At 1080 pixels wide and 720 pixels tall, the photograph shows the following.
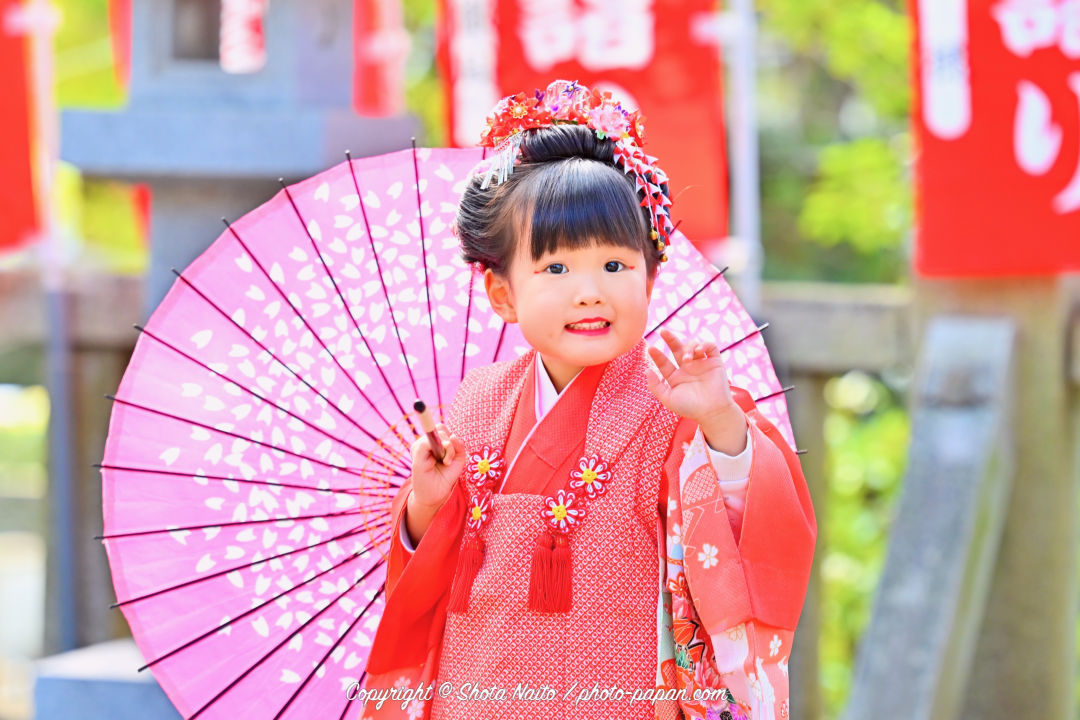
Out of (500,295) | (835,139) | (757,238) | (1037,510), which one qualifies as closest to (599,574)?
(500,295)

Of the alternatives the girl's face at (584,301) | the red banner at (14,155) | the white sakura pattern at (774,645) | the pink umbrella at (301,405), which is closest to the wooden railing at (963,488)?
the pink umbrella at (301,405)

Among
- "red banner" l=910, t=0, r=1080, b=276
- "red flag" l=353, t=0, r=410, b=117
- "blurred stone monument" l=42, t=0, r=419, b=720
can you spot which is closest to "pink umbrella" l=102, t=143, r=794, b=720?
"blurred stone monument" l=42, t=0, r=419, b=720

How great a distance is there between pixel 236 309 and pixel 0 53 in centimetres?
257

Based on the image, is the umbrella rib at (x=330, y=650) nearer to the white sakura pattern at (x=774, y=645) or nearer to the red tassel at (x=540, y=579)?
the red tassel at (x=540, y=579)

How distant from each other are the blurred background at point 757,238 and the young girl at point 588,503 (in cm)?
61

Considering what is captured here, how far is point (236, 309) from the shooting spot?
212cm

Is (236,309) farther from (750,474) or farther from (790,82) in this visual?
(790,82)

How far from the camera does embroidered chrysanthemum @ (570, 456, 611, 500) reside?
6.03 feet

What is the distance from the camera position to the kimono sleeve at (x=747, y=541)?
1730mm

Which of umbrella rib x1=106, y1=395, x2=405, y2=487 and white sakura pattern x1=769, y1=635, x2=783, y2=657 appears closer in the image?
white sakura pattern x1=769, y1=635, x2=783, y2=657

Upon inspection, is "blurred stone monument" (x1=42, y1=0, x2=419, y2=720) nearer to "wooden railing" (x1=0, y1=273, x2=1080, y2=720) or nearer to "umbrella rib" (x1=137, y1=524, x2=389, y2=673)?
"umbrella rib" (x1=137, y1=524, x2=389, y2=673)

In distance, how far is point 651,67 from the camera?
3.81 meters

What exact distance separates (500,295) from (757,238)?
189 cm

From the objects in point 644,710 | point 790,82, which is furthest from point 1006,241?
point 790,82
